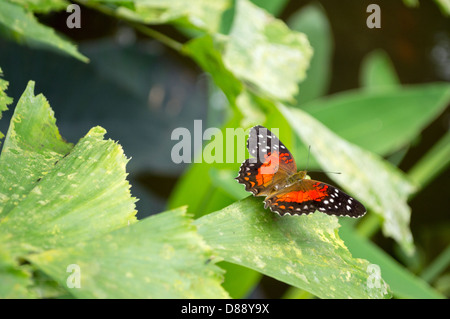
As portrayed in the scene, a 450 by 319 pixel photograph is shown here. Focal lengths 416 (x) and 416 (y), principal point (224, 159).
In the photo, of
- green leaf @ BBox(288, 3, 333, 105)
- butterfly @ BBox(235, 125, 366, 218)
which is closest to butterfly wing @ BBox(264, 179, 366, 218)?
butterfly @ BBox(235, 125, 366, 218)

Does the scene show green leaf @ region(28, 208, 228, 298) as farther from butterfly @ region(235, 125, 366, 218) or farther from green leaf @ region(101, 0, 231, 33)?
green leaf @ region(101, 0, 231, 33)

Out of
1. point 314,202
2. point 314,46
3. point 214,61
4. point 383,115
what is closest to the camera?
point 314,202

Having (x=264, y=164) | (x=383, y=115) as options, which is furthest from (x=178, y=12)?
(x=383, y=115)

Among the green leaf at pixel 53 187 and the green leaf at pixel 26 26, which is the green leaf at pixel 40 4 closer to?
the green leaf at pixel 26 26

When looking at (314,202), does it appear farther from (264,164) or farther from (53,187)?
(53,187)

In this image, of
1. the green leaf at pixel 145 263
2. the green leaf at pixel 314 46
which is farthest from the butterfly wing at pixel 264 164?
the green leaf at pixel 314 46

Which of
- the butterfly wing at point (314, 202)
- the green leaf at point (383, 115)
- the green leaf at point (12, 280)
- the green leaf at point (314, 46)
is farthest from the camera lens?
the green leaf at point (314, 46)
